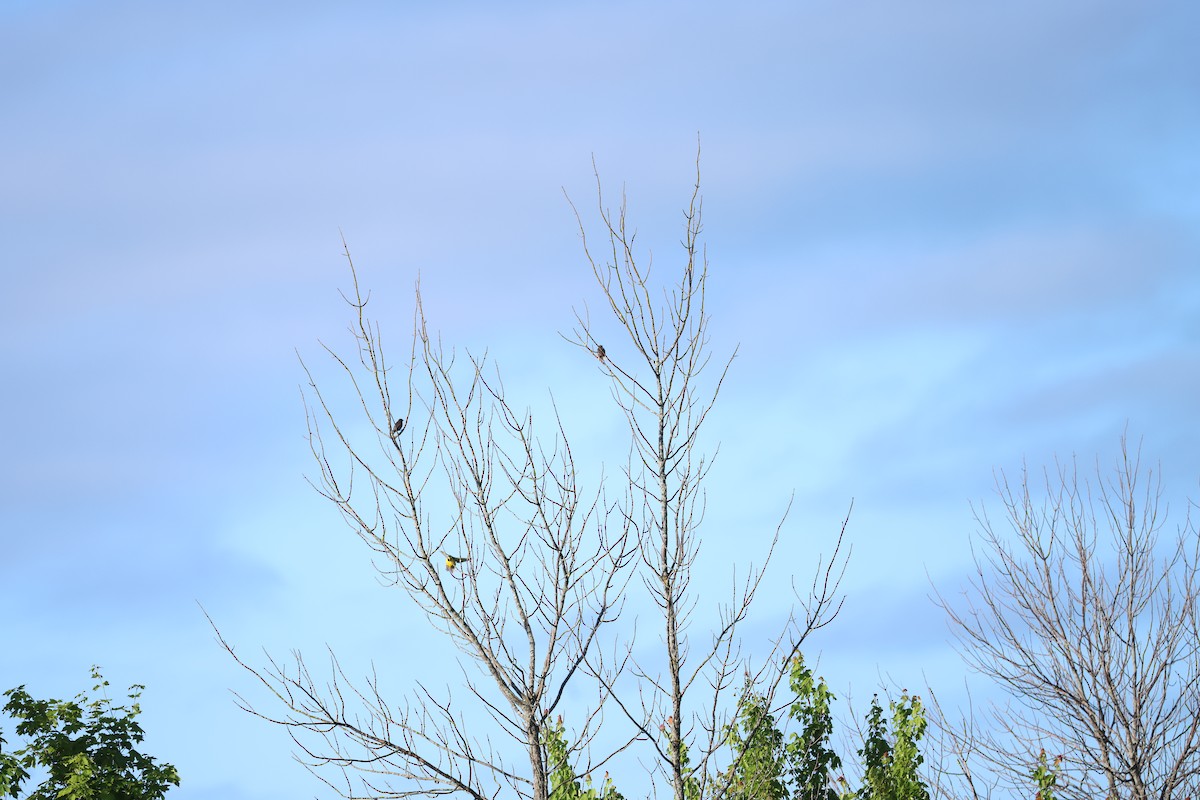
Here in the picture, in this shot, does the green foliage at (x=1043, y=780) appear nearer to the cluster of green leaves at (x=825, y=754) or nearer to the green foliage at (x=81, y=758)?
the cluster of green leaves at (x=825, y=754)

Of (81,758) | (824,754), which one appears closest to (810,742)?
(824,754)

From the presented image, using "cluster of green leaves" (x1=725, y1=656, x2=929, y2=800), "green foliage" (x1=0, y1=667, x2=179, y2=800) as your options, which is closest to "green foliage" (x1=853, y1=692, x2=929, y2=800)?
"cluster of green leaves" (x1=725, y1=656, x2=929, y2=800)

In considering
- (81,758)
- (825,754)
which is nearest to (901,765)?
(825,754)

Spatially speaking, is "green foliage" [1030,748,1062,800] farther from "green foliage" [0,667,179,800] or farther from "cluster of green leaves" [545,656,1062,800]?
"green foliage" [0,667,179,800]

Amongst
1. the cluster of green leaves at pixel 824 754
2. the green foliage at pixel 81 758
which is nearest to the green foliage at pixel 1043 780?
the cluster of green leaves at pixel 824 754

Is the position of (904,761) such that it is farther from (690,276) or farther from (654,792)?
(690,276)

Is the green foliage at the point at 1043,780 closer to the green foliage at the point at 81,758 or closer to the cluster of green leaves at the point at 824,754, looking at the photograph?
the cluster of green leaves at the point at 824,754

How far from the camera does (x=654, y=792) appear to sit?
8.52m

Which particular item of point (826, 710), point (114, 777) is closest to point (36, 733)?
point (114, 777)

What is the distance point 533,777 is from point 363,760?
3.68 ft

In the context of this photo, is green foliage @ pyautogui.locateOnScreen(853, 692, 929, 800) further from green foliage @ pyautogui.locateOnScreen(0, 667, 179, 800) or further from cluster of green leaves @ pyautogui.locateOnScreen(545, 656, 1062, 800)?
green foliage @ pyautogui.locateOnScreen(0, 667, 179, 800)

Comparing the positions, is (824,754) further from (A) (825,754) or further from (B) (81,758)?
(B) (81,758)

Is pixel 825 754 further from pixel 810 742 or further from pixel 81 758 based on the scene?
pixel 81 758

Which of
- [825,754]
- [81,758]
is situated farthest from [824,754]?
[81,758]
